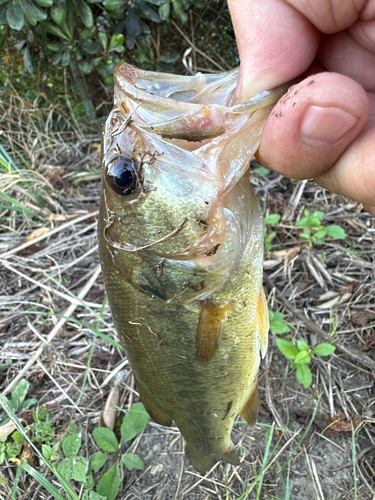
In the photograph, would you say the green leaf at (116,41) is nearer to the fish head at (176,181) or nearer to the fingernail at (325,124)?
the fish head at (176,181)

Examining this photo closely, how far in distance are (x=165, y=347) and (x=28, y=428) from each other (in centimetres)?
132

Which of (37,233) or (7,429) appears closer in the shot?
(7,429)

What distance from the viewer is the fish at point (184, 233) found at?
1.36 metres

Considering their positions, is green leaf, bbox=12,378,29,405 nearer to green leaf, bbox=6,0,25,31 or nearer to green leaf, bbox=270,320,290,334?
green leaf, bbox=270,320,290,334

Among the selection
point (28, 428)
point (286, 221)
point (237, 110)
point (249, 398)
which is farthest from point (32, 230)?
point (237, 110)

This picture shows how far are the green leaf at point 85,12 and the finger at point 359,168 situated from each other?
112 inches

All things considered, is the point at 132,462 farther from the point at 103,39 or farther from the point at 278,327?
the point at 103,39

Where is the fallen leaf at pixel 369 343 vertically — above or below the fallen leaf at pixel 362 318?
below

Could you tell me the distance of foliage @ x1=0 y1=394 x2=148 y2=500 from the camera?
7.14ft

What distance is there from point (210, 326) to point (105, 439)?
1285 mm

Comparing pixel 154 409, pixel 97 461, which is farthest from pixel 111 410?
pixel 154 409

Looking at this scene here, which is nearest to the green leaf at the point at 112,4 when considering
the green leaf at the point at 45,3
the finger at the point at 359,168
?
the green leaf at the point at 45,3

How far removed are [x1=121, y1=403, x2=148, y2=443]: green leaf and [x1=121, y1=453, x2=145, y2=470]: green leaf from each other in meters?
0.09

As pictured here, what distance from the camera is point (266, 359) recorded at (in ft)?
8.73
